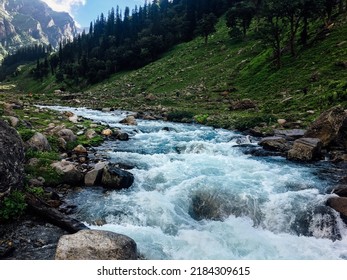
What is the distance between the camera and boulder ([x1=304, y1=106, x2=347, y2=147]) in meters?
20.4

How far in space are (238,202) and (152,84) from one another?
60.1 metres

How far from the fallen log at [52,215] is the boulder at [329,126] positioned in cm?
1657

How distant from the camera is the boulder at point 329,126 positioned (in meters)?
20.4

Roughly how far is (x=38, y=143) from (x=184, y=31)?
318ft

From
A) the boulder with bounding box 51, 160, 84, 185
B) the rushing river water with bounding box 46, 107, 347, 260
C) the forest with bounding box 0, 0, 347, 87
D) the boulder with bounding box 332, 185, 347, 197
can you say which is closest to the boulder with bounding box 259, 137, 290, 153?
the rushing river water with bounding box 46, 107, 347, 260

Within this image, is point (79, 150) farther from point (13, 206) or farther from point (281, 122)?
point (281, 122)

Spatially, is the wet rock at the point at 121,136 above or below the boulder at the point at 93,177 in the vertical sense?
above

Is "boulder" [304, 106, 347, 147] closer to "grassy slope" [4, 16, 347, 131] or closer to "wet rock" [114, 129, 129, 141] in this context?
"grassy slope" [4, 16, 347, 131]

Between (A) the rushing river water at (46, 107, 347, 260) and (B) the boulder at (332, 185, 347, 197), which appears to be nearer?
(A) the rushing river water at (46, 107, 347, 260)

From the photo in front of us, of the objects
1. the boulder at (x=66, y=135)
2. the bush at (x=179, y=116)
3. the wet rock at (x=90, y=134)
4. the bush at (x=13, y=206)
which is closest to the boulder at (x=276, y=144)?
the wet rock at (x=90, y=134)

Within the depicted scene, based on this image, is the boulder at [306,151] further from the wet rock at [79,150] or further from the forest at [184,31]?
the forest at [184,31]

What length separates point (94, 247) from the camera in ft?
26.1

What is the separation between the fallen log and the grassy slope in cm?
2136
